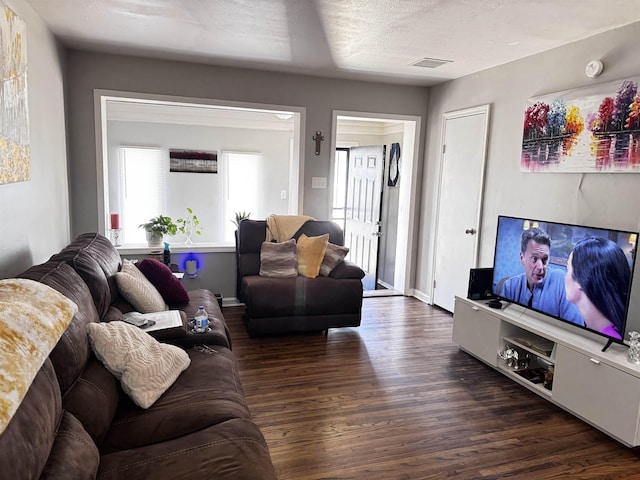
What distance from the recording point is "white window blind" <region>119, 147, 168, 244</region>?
6.41 m

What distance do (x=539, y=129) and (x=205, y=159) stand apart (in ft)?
15.7

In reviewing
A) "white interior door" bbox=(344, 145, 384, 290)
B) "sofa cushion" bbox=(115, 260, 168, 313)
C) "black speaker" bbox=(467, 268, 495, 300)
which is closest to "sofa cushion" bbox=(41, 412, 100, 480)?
"sofa cushion" bbox=(115, 260, 168, 313)

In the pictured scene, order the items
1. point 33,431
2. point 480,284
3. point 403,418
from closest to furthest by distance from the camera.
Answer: point 33,431 < point 403,418 < point 480,284

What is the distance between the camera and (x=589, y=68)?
3.03 m

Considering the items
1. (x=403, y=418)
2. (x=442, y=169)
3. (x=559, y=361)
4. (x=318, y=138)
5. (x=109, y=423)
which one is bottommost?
(x=403, y=418)

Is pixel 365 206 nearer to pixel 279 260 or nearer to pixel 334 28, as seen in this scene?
pixel 279 260

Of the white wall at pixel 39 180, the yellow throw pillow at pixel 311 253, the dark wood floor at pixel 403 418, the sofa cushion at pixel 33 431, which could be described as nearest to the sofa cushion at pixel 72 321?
the sofa cushion at pixel 33 431

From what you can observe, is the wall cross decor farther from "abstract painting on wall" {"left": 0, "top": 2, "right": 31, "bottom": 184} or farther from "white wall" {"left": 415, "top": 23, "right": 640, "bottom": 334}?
"abstract painting on wall" {"left": 0, "top": 2, "right": 31, "bottom": 184}

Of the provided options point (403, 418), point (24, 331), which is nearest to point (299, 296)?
point (403, 418)

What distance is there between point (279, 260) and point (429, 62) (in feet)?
7.31

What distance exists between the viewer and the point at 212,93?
14.1 feet

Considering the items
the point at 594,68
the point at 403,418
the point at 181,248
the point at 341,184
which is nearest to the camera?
the point at 403,418

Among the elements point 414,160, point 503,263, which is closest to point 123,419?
point 503,263

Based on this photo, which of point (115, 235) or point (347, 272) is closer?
point (347, 272)
